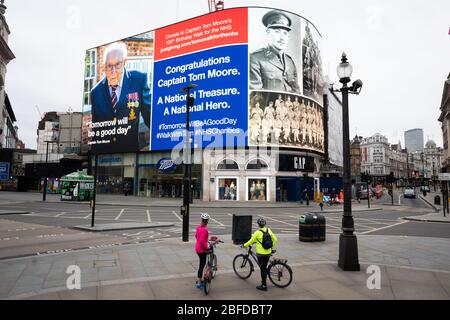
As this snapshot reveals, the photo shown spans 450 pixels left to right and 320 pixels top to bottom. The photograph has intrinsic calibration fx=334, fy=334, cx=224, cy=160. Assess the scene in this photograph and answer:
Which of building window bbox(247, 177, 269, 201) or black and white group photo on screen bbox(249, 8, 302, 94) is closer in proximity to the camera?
building window bbox(247, 177, 269, 201)

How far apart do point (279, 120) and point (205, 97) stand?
1116 cm

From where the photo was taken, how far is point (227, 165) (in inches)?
1850

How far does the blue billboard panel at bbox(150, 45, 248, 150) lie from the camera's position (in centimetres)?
4622

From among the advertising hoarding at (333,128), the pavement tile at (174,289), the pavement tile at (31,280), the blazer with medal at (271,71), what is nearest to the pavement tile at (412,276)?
the pavement tile at (174,289)

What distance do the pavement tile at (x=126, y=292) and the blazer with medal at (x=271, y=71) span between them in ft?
134

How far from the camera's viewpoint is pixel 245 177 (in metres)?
46.2

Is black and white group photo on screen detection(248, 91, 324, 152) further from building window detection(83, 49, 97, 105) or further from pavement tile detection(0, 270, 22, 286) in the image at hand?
pavement tile detection(0, 270, 22, 286)

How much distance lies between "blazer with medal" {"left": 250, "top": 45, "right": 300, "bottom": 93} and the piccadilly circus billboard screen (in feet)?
0.46

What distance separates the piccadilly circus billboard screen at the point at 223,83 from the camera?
152 ft

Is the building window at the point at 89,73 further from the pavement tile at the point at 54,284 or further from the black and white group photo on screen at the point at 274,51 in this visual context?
the pavement tile at the point at 54,284

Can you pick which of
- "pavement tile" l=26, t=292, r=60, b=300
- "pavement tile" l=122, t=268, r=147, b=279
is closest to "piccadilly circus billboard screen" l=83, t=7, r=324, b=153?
"pavement tile" l=122, t=268, r=147, b=279
